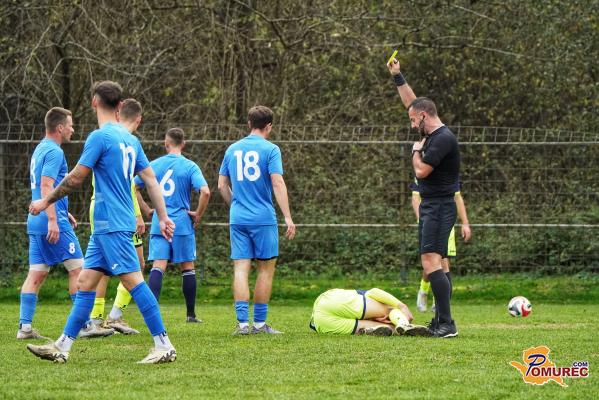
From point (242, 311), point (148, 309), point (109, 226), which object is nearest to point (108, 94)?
point (109, 226)

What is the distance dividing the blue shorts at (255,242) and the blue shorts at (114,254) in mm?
2421

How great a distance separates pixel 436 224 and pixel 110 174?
320 centimetres

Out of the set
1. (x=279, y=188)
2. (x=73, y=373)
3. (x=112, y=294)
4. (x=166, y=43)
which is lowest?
(x=112, y=294)

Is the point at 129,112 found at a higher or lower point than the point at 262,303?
higher

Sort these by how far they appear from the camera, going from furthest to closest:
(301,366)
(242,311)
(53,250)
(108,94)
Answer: (242,311), (53,250), (108,94), (301,366)

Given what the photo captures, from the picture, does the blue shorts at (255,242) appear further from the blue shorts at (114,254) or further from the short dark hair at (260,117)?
the blue shorts at (114,254)

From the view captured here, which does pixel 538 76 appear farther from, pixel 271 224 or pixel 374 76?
pixel 271 224

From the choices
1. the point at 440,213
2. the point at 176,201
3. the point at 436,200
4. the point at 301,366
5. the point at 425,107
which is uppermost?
the point at 425,107

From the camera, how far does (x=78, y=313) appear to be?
724 centimetres

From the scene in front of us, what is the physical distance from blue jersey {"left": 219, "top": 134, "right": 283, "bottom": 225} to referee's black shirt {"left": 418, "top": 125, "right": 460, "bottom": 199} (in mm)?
1438

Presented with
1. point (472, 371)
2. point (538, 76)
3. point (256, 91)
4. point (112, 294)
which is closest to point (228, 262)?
point (112, 294)

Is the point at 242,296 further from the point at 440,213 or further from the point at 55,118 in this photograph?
the point at 55,118

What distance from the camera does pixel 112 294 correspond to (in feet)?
48.7

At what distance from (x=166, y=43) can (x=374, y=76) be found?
3.87 meters
